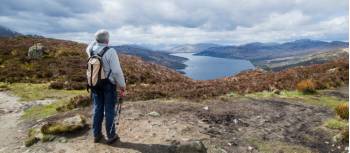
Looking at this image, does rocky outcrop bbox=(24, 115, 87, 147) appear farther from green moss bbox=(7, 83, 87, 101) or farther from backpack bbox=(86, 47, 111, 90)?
green moss bbox=(7, 83, 87, 101)

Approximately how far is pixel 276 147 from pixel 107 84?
4.64 meters

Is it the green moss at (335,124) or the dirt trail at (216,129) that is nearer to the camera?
the dirt trail at (216,129)

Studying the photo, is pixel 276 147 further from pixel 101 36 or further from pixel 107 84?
pixel 101 36

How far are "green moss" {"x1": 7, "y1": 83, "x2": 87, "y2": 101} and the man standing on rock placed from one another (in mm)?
10626

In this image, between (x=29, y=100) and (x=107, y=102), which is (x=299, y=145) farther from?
(x=29, y=100)

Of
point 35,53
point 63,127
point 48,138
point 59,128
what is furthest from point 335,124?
point 35,53

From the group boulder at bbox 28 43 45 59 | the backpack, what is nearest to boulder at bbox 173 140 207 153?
the backpack

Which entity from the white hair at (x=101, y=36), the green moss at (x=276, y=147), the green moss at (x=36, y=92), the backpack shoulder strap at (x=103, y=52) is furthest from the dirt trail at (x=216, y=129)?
the green moss at (x=36, y=92)

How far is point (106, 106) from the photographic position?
9.08 metres

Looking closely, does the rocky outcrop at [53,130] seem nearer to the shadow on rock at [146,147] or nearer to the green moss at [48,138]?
the green moss at [48,138]

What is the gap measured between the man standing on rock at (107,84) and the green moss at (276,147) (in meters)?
3.69

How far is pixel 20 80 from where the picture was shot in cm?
2686

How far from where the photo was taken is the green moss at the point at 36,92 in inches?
770

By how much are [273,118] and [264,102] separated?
2.75 m
